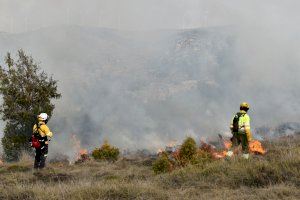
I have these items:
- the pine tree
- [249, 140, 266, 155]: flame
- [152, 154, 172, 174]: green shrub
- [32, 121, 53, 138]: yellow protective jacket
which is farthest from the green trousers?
the pine tree

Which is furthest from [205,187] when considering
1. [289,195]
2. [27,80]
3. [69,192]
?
[27,80]

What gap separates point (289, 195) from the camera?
745cm

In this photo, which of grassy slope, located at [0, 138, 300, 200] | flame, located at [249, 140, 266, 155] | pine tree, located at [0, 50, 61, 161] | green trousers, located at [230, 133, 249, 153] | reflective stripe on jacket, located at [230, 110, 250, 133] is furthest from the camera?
pine tree, located at [0, 50, 61, 161]

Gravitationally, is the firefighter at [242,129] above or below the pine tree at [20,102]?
below

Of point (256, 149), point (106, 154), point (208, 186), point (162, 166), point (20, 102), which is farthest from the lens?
point (20, 102)

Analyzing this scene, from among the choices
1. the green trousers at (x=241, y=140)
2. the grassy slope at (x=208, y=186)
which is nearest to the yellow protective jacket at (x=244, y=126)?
the green trousers at (x=241, y=140)

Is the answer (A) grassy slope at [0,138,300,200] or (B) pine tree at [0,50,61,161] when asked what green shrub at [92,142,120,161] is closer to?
(B) pine tree at [0,50,61,161]

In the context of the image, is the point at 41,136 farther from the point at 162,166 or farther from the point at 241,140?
the point at 241,140

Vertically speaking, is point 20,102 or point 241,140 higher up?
point 20,102

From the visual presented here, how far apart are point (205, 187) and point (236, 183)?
0.68m

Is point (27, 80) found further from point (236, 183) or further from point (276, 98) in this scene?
point (276, 98)

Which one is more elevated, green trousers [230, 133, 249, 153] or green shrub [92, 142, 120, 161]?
green shrub [92, 142, 120, 161]

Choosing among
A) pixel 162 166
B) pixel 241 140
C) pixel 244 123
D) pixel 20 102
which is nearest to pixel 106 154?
pixel 20 102

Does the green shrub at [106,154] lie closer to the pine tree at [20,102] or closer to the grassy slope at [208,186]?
the pine tree at [20,102]
